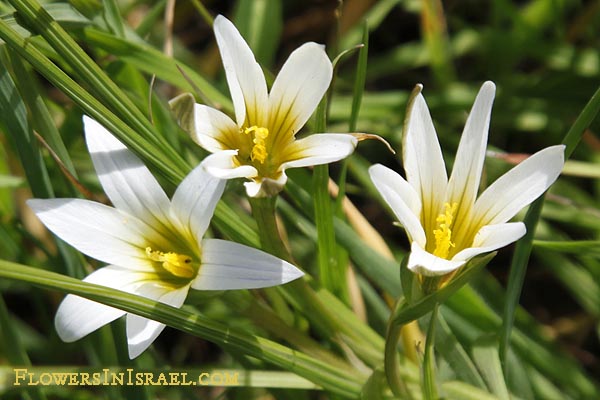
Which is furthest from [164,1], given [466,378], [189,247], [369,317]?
[466,378]

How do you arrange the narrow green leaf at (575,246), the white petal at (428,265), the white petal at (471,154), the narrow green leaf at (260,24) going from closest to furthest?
the white petal at (428,265) < the white petal at (471,154) < the narrow green leaf at (575,246) < the narrow green leaf at (260,24)

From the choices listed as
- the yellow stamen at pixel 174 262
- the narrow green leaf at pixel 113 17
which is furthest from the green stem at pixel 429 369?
the narrow green leaf at pixel 113 17

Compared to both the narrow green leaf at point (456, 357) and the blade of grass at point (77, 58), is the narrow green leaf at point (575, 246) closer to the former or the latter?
the narrow green leaf at point (456, 357)

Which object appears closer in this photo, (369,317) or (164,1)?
(164,1)

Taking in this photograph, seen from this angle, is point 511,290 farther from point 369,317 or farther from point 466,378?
point 369,317

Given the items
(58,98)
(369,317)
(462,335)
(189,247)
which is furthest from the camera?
(58,98)

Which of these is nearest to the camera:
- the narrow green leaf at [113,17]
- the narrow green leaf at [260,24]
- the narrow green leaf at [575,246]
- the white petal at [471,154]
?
the white petal at [471,154]
